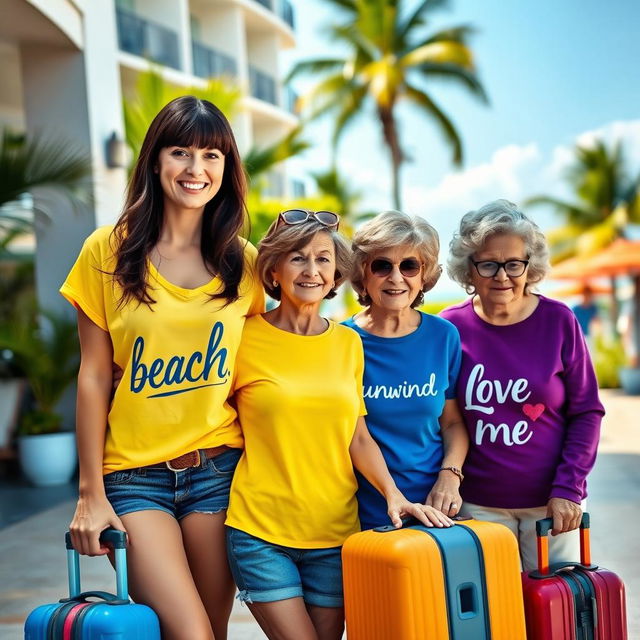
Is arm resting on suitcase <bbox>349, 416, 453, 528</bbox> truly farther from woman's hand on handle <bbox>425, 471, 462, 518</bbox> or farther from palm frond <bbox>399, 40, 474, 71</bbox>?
palm frond <bbox>399, 40, 474, 71</bbox>

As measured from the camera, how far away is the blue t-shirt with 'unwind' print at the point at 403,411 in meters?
2.79

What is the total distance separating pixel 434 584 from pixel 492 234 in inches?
44.3

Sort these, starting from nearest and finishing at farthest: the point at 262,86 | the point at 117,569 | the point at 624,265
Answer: the point at 117,569, the point at 624,265, the point at 262,86

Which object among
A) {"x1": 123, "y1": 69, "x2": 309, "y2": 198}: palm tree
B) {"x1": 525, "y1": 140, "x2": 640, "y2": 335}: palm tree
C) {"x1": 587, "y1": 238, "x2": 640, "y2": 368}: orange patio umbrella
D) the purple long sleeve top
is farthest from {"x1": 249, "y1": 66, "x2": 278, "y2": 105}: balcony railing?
the purple long sleeve top

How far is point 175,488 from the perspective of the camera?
8.58 feet

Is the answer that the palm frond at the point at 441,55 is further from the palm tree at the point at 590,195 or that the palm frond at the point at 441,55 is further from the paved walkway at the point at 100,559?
the paved walkway at the point at 100,559

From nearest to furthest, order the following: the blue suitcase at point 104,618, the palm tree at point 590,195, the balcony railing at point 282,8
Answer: the blue suitcase at point 104,618 < the balcony railing at point 282,8 < the palm tree at point 590,195

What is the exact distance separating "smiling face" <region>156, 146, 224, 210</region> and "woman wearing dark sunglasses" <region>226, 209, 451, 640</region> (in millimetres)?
240

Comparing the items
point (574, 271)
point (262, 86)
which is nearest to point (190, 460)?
point (574, 271)

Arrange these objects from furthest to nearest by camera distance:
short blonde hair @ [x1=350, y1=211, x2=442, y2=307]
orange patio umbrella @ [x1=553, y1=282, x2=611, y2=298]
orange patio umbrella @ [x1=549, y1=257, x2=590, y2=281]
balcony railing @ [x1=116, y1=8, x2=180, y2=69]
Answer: orange patio umbrella @ [x1=553, y1=282, x2=611, y2=298] < balcony railing @ [x1=116, y1=8, x2=180, y2=69] < orange patio umbrella @ [x1=549, y1=257, x2=590, y2=281] < short blonde hair @ [x1=350, y1=211, x2=442, y2=307]

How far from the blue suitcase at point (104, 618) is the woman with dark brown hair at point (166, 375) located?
0.08 m

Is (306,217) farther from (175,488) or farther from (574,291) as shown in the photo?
(574,291)

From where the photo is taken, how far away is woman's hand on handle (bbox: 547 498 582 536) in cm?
279

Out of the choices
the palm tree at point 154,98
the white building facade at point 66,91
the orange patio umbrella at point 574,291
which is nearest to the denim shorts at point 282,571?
the white building facade at point 66,91
